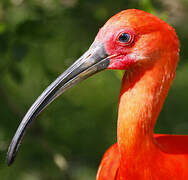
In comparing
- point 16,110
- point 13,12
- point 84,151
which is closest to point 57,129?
point 84,151

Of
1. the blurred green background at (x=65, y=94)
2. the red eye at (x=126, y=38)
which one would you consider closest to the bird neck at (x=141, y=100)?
the red eye at (x=126, y=38)

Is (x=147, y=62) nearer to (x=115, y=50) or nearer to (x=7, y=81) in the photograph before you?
(x=115, y=50)

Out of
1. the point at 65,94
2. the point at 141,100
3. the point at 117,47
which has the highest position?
the point at 117,47

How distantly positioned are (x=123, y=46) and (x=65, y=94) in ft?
8.71

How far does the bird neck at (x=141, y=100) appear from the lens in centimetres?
216

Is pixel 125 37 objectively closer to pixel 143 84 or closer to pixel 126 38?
pixel 126 38

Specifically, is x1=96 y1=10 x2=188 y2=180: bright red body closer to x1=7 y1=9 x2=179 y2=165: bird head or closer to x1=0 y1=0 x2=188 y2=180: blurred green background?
x1=7 y1=9 x2=179 y2=165: bird head

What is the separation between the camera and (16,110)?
4.01m

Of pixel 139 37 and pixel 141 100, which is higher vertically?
pixel 139 37

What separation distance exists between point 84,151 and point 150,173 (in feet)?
8.41

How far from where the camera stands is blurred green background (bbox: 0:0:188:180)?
3.49 m

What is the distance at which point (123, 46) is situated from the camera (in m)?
2.20

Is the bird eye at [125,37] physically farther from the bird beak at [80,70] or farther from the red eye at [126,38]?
the bird beak at [80,70]

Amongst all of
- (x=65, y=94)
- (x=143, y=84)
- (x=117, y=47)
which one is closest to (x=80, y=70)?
(x=117, y=47)
